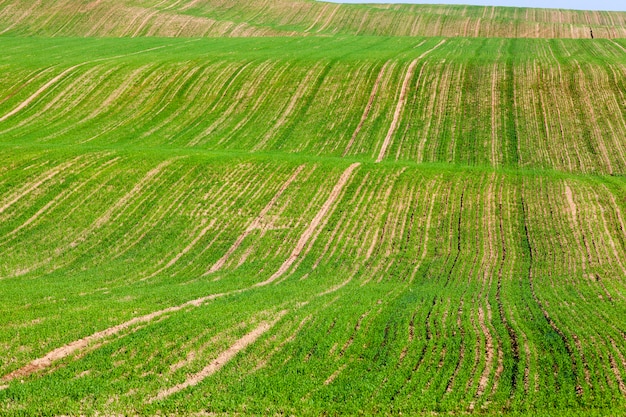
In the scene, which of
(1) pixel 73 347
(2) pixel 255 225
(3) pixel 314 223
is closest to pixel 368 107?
(3) pixel 314 223

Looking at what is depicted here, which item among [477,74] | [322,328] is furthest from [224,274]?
[477,74]

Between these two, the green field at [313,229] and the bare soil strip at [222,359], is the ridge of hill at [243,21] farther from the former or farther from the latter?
the bare soil strip at [222,359]

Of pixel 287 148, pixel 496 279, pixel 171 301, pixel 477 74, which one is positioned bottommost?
pixel 496 279

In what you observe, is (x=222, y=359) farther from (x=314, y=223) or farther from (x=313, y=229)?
(x=314, y=223)

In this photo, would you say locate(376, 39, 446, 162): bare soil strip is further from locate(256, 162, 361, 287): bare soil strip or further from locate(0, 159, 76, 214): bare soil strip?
locate(0, 159, 76, 214): bare soil strip

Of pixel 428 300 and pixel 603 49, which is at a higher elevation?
pixel 603 49

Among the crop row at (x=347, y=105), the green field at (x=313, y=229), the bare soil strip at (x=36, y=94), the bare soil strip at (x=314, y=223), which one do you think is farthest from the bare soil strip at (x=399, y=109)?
the bare soil strip at (x=36, y=94)

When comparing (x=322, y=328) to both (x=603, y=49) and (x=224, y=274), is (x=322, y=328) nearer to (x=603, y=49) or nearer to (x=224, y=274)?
(x=224, y=274)
